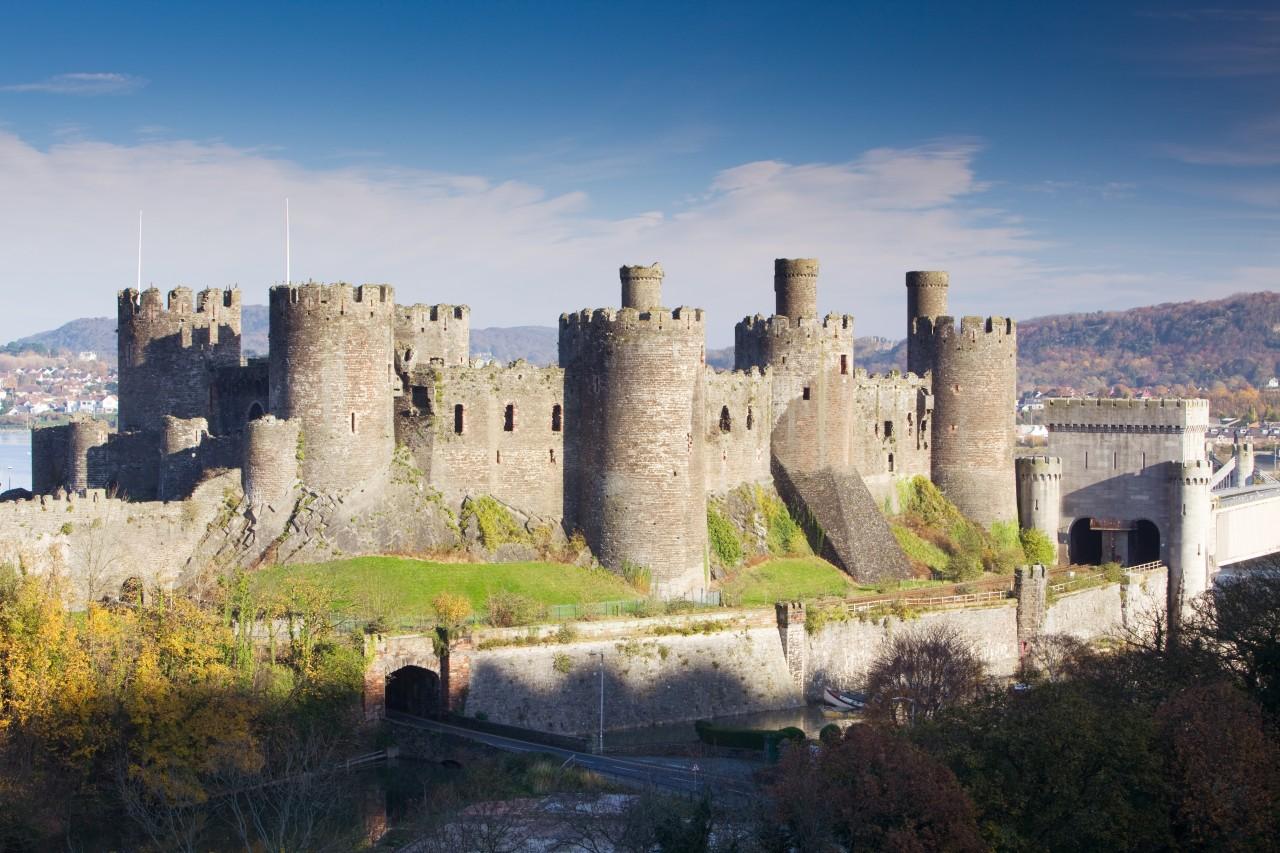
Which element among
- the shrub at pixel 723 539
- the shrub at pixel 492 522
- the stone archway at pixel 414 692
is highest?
the shrub at pixel 492 522

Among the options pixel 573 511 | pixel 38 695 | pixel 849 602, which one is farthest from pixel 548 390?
pixel 38 695

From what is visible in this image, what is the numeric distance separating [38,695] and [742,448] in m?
27.2

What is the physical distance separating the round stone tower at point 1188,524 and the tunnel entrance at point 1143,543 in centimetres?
172

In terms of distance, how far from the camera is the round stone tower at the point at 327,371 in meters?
50.2

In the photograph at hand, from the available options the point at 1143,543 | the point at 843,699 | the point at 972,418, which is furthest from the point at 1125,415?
the point at 843,699

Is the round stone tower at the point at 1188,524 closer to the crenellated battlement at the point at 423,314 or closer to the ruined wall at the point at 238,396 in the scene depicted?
the crenellated battlement at the point at 423,314

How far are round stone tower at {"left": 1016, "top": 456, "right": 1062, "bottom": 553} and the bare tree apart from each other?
1894 centimetres

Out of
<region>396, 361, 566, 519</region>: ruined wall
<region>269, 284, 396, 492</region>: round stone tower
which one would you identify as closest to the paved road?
<region>269, 284, 396, 492</region>: round stone tower

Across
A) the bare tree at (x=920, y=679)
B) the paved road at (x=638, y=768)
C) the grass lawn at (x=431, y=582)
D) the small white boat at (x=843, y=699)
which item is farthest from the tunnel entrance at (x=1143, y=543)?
the paved road at (x=638, y=768)

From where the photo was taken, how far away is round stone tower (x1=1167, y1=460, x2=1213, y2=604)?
2729 inches

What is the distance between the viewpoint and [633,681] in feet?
160

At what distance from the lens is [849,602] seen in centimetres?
5462

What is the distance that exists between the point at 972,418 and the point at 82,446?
1335 inches

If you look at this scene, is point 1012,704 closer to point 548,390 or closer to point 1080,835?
point 1080,835
